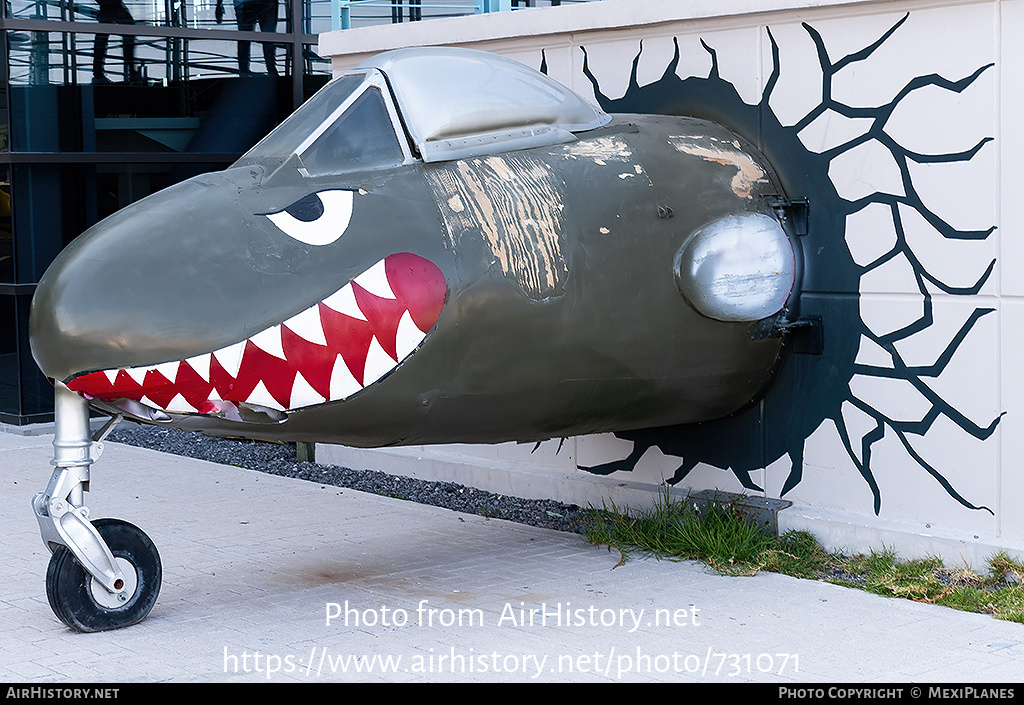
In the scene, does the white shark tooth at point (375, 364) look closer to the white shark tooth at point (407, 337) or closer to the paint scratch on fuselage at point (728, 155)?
the white shark tooth at point (407, 337)

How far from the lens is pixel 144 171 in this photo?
11609 millimetres

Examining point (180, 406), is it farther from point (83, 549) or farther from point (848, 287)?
point (848, 287)

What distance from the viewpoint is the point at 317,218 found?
5148 millimetres

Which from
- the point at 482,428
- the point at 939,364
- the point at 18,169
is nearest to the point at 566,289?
the point at 482,428

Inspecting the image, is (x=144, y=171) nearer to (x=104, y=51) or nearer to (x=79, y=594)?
(x=104, y=51)

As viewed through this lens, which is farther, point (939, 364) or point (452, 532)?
point (452, 532)

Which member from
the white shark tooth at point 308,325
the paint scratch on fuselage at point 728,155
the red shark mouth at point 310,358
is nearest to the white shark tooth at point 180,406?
the red shark mouth at point 310,358

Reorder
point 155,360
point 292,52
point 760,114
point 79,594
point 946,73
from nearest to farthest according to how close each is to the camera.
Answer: point 155,360
point 79,594
point 946,73
point 760,114
point 292,52

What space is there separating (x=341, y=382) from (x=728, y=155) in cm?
246

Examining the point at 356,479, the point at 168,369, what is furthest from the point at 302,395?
the point at 356,479

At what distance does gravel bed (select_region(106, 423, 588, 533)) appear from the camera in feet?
25.1

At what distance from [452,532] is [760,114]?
9.06ft

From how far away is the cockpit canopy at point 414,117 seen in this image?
5.48 m

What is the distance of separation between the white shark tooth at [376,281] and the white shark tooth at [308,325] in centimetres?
21
